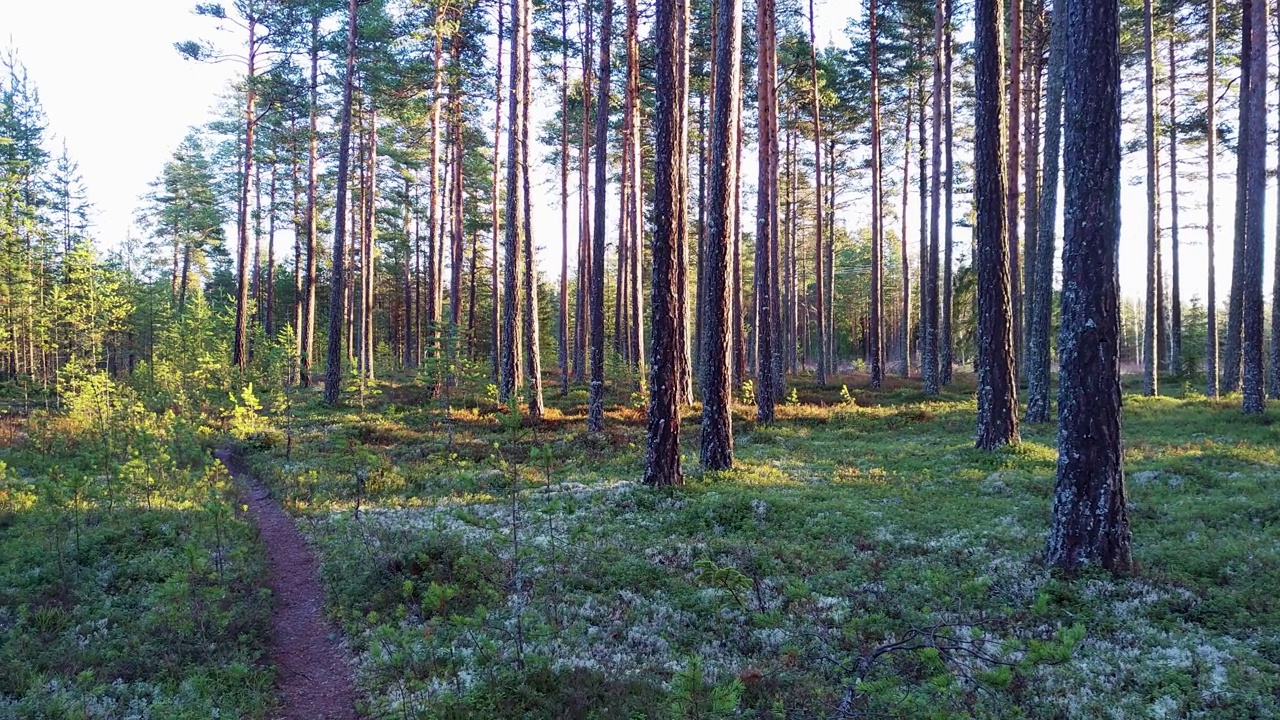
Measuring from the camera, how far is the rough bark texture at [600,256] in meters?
17.3

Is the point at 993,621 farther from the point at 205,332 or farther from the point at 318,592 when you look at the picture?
the point at 205,332

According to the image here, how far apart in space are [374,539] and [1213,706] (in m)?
9.08

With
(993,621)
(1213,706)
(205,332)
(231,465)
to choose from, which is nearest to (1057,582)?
(993,621)

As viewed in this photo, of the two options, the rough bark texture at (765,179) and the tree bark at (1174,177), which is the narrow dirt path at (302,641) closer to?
the rough bark texture at (765,179)

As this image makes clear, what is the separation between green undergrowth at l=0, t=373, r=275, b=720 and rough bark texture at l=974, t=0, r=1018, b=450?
12987 millimetres

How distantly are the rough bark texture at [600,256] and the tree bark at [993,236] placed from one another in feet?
31.1

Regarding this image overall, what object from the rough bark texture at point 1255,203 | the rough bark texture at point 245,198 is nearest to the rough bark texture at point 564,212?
the rough bark texture at point 245,198

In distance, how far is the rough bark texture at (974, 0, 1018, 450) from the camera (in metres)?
11.5

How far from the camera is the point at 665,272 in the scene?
10.7m

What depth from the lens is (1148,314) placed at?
22938 mm

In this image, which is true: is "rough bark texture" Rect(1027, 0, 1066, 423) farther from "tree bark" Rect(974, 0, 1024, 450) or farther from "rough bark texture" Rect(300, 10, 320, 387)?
"rough bark texture" Rect(300, 10, 320, 387)

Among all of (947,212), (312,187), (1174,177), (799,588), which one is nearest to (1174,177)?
(1174,177)

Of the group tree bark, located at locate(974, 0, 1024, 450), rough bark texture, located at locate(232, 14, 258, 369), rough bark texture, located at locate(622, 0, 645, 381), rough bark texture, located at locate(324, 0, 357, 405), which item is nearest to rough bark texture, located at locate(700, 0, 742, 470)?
tree bark, located at locate(974, 0, 1024, 450)

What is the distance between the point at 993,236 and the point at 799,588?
977 cm
